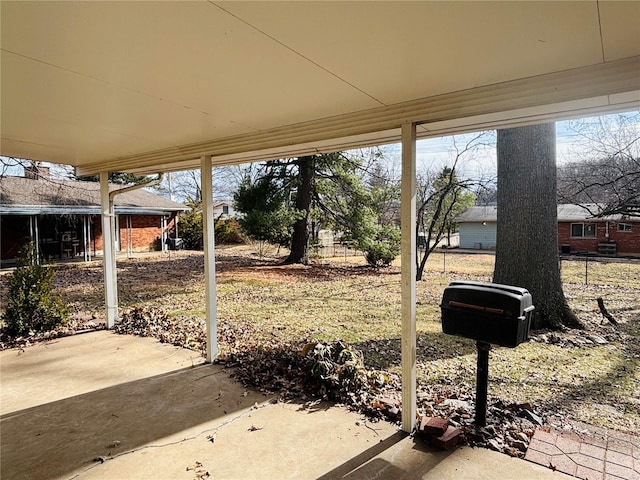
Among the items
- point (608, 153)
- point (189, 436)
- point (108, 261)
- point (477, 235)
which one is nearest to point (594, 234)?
point (477, 235)

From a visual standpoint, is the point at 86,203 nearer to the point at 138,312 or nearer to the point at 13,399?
the point at 138,312

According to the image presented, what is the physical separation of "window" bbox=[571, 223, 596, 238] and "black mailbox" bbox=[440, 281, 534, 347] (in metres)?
21.2

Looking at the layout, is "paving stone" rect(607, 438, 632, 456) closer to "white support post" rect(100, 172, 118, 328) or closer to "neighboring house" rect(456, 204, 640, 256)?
"white support post" rect(100, 172, 118, 328)

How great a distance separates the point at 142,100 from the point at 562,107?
2.66m

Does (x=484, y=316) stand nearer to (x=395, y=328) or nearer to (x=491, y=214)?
(x=395, y=328)

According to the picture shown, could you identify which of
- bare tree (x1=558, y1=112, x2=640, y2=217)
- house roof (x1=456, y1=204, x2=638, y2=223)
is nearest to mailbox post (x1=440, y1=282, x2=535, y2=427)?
bare tree (x1=558, y1=112, x2=640, y2=217)

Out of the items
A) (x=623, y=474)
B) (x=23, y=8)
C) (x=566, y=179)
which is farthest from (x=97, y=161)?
(x=566, y=179)

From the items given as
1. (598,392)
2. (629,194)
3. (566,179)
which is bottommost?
(598,392)

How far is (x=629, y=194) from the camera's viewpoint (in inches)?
273

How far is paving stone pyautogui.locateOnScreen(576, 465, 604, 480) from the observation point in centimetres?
217

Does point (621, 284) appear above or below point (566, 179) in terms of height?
below

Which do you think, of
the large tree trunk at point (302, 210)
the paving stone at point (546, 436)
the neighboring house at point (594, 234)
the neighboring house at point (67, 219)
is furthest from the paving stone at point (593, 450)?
the neighboring house at point (594, 234)

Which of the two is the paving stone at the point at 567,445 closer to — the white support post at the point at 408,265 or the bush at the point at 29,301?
Result: the white support post at the point at 408,265

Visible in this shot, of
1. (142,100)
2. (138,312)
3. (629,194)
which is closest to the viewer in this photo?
(142,100)
